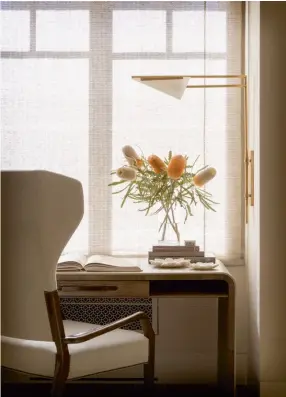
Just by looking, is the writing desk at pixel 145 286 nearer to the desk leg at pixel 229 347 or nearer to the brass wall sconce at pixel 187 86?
the desk leg at pixel 229 347

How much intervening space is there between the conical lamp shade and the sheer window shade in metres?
0.26

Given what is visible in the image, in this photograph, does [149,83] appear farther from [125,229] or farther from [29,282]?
[29,282]

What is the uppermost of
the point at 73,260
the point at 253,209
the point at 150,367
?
the point at 253,209

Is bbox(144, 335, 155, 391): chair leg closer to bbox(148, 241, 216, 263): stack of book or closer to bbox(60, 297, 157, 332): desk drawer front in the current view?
bbox(148, 241, 216, 263): stack of book

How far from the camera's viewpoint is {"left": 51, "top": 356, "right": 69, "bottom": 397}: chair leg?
195 centimetres

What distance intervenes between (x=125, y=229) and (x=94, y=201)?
0.75 feet

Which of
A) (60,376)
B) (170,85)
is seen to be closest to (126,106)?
(170,85)

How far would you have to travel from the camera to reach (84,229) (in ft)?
10.6

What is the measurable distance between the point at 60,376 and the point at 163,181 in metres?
1.20

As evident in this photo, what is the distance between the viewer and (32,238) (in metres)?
1.86

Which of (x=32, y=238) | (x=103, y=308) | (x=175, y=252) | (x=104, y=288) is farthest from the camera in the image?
(x=103, y=308)

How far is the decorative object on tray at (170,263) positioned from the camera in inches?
104

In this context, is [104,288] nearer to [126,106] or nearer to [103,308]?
[103,308]

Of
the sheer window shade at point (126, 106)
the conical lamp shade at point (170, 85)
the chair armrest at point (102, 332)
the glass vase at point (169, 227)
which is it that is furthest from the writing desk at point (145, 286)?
the conical lamp shade at point (170, 85)
